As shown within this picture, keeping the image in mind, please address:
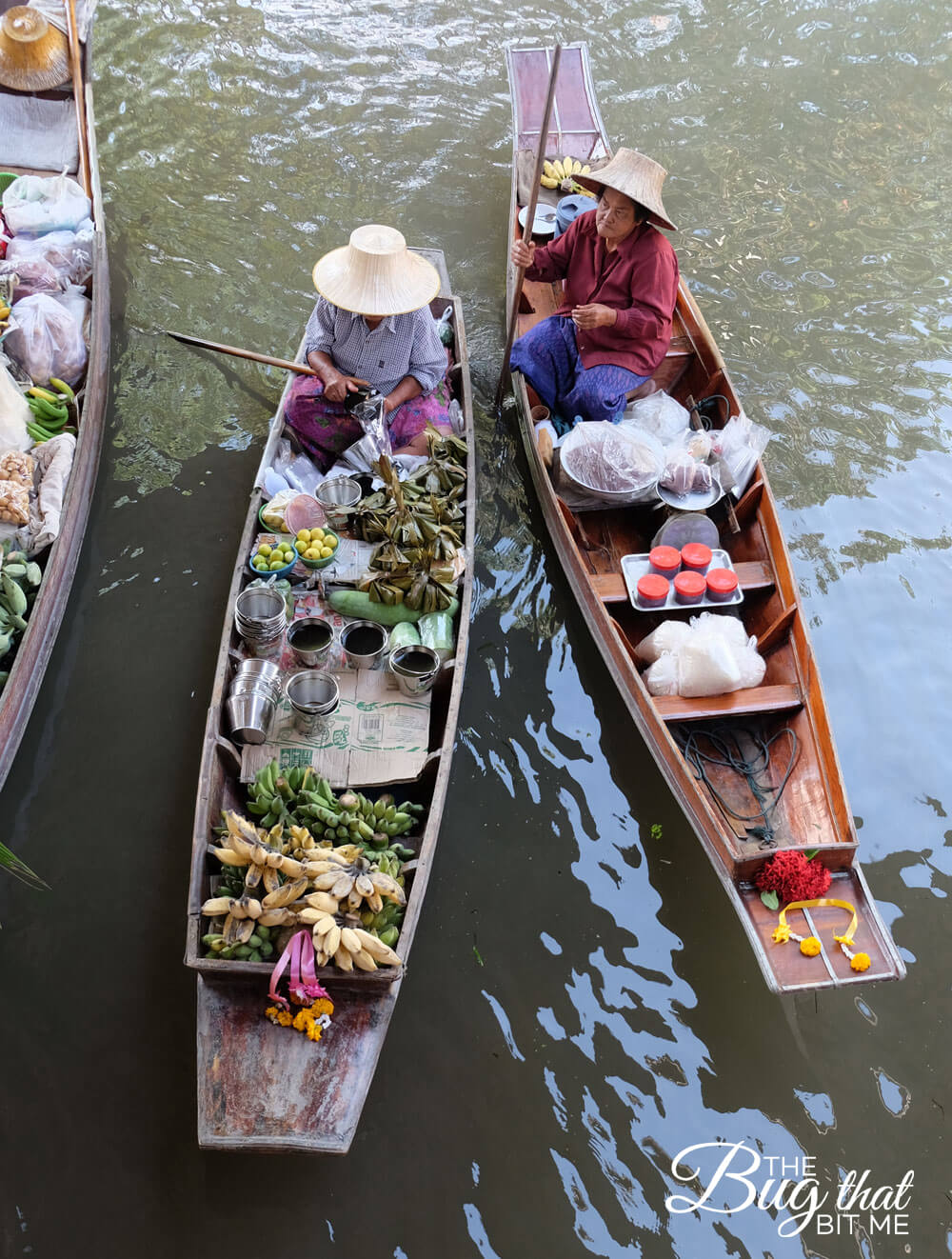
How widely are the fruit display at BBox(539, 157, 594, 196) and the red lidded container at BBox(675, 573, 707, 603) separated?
11.2 ft

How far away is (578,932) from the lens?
11.7 ft

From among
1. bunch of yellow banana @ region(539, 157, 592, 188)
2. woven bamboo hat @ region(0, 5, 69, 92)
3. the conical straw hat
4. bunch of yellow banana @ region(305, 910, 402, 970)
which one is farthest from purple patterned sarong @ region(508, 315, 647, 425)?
woven bamboo hat @ region(0, 5, 69, 92)

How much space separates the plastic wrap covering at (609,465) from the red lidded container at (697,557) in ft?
1.32

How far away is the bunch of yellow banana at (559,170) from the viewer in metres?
6.09

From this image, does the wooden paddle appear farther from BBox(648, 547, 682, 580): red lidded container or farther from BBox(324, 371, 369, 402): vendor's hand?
BBox(648, 547, 682, 580): red lidded container

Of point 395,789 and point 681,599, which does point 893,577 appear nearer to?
point 681,599

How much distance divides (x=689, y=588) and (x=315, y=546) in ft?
5.49

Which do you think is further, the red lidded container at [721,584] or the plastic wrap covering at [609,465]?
the plastic wrap covering at [609,465]

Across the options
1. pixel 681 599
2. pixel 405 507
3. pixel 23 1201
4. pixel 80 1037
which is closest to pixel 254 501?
pixel 405 507

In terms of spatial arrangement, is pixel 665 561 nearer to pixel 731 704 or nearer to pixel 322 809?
pixel 731 704

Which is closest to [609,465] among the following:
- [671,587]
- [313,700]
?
[671,587]

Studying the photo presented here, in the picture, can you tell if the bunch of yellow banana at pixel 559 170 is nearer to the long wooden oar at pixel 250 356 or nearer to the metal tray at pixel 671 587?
the long wooden oar at pixel 250 356

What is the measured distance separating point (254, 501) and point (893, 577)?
346cm

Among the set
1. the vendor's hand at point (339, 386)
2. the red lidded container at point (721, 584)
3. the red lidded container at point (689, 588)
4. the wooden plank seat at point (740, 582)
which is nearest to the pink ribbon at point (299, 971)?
the wooden plank seat at point (740, 582)
